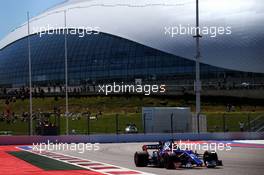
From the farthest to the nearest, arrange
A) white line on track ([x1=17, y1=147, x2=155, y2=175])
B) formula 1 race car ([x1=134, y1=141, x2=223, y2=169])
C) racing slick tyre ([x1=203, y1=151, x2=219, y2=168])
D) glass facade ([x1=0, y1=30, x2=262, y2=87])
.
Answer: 1. glass facade ([x1=0, y1=30, x2=262, y2=87])
2. racing slick tyre ([x1=203, y1=151, x2=219, y2=168])
3. formula 1 race car ([x1=134, y1=141, x2=223, y2=169])
4. white line on track ([x1=17, y1=147, x2=155, y2=175])

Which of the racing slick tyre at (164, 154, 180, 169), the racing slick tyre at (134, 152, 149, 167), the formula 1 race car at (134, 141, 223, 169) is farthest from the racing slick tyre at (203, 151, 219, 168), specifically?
the racing slick tyre at (134, 152, 149, 167)

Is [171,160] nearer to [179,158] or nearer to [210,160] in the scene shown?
[179,158]

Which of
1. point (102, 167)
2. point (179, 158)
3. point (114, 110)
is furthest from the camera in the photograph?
point (114, 110)

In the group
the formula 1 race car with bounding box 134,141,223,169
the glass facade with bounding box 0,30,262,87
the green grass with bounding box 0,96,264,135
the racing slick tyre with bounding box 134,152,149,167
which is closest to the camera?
the formula 1 race car with bounding box 134,141,223,169

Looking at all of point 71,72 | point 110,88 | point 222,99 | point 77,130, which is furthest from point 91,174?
point 71,72

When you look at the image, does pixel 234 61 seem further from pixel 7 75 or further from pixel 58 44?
pixel 7 75

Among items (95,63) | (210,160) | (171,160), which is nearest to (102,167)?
(171,160)

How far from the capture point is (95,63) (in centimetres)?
9362

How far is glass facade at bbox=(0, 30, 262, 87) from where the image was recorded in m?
86.2

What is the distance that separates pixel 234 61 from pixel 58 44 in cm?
3294

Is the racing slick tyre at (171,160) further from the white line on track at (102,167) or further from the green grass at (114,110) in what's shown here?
the green grass at (114,110)

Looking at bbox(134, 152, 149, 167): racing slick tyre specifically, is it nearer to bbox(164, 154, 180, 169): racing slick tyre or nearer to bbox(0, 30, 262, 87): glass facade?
bbox(164, 154, 180, 169): racing slick tyre

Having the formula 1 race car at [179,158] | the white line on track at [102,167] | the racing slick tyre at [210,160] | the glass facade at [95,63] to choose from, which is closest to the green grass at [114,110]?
the glass facade at [95,63]

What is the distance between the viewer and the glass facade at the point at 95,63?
283ft
